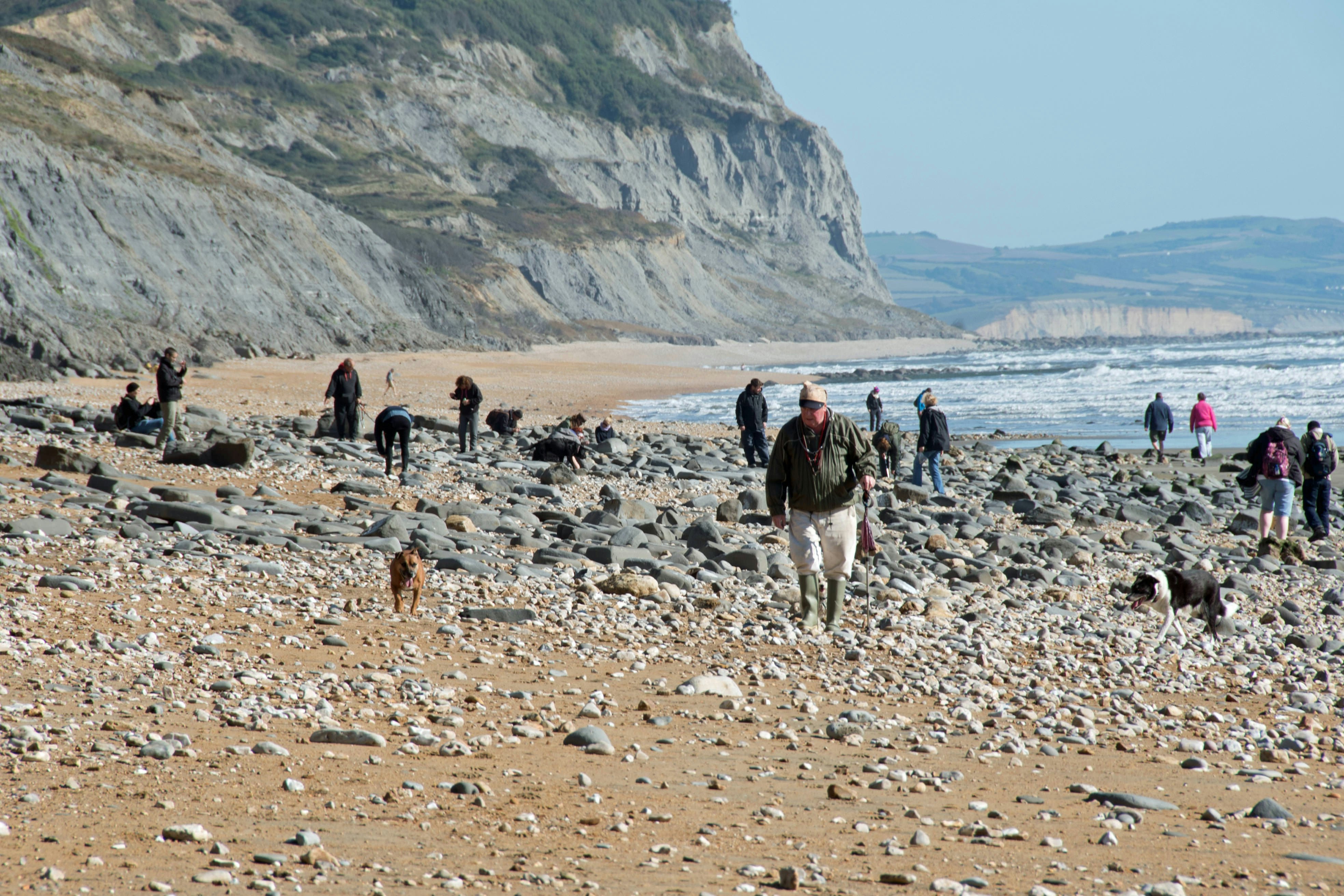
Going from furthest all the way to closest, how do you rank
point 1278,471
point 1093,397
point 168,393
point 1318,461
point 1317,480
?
point 1093,397 < point 168,393 < point 1317,480 < point 1318,461 < point 1278,471

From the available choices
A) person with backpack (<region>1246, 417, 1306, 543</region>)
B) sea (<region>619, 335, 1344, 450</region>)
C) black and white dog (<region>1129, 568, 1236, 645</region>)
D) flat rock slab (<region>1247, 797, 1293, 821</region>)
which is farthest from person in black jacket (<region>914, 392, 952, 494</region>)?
sea (<region>619, 335, 1344, 450</region>)

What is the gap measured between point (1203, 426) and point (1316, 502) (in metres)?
8.86

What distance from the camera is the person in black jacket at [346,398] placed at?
18344 millimetres

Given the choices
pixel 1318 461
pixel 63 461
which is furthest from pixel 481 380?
pixel 1318 461

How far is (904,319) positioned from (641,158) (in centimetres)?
3992

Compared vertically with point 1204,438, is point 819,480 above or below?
above

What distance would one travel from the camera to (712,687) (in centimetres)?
663

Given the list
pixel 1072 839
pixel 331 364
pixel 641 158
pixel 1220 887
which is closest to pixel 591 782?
pixel 1072 839

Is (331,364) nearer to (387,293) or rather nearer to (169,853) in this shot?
(387,293)

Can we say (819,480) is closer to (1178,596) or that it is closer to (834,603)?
(834,603)

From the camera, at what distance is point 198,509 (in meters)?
10.3

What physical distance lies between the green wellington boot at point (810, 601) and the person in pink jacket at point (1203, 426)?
17.8 meters

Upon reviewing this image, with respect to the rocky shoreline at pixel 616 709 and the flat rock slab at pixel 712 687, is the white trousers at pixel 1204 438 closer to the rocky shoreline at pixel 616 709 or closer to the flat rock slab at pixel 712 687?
the rocky shoreline at pixel 616 709

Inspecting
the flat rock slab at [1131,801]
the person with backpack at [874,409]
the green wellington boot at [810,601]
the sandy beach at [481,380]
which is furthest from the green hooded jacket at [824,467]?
the sandy beach at [481,380]
